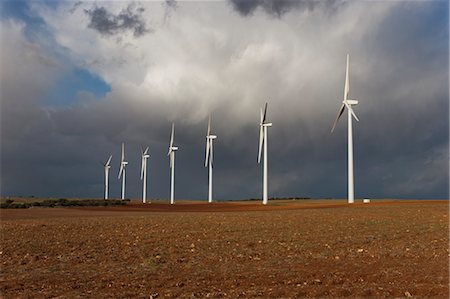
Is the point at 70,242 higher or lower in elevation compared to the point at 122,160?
lower

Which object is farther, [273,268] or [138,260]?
[138,260]

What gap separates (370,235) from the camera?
104 ft

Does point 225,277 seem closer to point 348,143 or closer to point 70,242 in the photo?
point 70,242

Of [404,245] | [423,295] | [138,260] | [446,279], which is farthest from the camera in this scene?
[404,245]

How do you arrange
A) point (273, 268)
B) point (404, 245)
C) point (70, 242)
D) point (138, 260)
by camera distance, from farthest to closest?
point (70, 242) → point (404, 245) → point (138, 260) → point (273, 268)

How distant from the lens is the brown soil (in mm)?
17797

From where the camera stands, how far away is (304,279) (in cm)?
1905

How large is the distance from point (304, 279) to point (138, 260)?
8681 mm

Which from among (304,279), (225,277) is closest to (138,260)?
(225,277)

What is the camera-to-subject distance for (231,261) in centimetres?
2366

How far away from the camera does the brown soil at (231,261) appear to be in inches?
701

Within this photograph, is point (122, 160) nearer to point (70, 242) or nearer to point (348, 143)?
point (348, 143)

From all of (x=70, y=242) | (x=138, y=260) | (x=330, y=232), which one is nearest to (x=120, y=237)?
(x=70, y=242)

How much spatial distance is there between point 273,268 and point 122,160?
13320 centimetres
